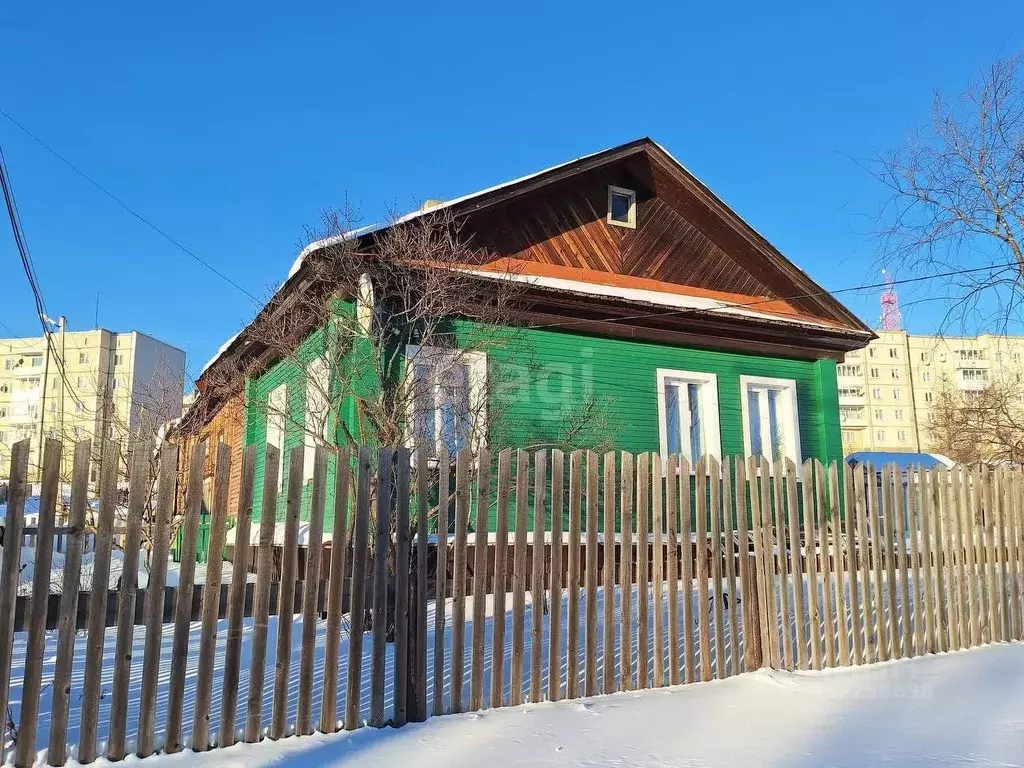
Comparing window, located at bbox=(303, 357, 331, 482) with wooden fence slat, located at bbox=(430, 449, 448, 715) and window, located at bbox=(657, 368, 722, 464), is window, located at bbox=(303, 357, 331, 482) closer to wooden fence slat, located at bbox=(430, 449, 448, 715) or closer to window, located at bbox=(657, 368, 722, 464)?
wooden fence slat, located at bbox=(430, 449, 448, 715)

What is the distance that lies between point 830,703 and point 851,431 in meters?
93.2

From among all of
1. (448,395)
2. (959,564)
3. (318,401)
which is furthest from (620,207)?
(959,564)

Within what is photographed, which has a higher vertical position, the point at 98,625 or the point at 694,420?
the point at 694,420

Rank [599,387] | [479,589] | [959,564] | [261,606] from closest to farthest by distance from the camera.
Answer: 1. [261,606]
2. [479,589]
3. [959,564]
4. [599,387]

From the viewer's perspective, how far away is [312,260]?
32.7 feet

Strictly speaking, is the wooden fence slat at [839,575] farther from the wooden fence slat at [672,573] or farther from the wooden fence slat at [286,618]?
the wooden fence slat at [286,618]

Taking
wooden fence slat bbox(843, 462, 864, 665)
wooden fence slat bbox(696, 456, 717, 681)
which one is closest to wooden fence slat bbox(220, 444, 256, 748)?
wooden fence slat bbox(696, 456, 717, 681)

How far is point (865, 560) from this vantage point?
21.9 feet

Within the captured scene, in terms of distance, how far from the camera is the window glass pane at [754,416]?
1416cm

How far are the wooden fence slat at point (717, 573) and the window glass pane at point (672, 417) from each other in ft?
24.8

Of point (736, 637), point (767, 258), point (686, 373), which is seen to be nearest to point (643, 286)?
point (686, 373)

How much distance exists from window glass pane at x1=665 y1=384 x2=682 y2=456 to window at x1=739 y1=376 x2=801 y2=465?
1283mm

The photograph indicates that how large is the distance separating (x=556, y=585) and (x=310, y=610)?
62.0 inches

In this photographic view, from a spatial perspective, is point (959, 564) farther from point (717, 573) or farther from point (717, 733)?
point (717, 733)
